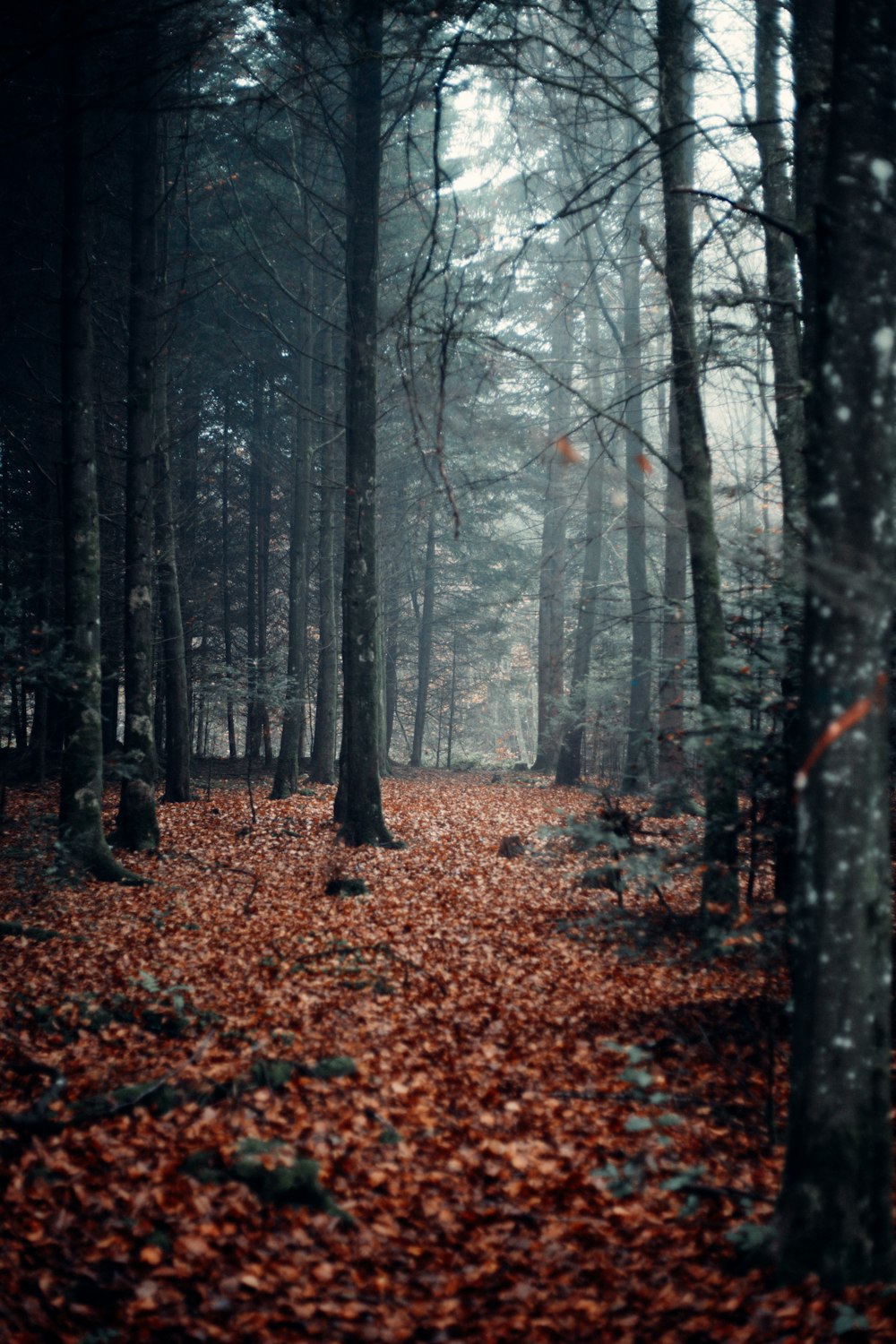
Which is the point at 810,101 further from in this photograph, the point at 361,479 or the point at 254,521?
the point at 254,521

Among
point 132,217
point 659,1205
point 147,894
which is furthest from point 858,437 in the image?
point 132,217

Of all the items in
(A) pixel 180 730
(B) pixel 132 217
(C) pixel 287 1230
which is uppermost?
(B) pixel 132 217

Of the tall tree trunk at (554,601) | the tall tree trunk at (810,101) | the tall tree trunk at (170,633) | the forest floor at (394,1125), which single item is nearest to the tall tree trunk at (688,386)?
the tall tree trunk at (810,101)

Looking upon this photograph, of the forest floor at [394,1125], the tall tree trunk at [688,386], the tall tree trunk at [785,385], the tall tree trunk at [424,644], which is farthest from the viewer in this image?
the tall tree trunk at [424,644]

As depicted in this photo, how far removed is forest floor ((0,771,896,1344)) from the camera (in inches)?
120

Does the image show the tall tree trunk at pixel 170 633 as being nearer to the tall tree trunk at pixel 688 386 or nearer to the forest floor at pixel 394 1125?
the forest floor at pixel 394 1125

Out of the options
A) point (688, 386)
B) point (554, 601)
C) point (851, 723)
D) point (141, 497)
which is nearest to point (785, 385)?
point (688, 386)

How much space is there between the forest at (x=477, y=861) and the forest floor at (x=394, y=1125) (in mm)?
25

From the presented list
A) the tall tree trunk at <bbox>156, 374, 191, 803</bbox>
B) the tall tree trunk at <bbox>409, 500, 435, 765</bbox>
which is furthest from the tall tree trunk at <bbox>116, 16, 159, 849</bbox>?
the tall tree trunk at <bbox>409, 500, 435, 765</bbox>

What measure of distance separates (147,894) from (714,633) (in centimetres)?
643

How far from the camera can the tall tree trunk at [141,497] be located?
999 cm

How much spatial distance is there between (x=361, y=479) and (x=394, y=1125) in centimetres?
774

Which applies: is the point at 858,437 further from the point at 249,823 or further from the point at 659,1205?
the point at 249,823

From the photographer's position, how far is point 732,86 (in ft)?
27.8
